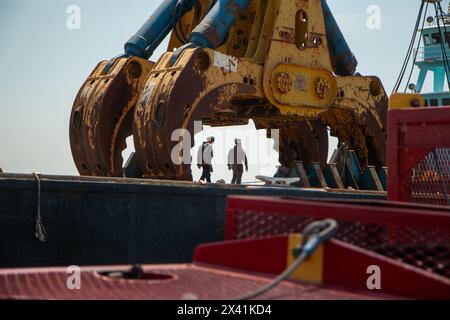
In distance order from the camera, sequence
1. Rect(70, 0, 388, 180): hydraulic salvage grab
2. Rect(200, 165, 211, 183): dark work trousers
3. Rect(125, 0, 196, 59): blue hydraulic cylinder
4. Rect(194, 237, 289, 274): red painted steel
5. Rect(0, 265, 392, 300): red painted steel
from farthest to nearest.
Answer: Rect(125, 0, 196, 59): blue hydraulic cylinder
Rect(200, 165, 211, 183): dark work trousers
Rect(70, 0, 388, 180): hydraulic salvage grab
Rect(194, 237, 289, 274): red painted steel
Rect(0, 265, 392, 300): red painted steel

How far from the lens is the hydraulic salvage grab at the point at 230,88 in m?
15.8

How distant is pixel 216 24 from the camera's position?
657 inches

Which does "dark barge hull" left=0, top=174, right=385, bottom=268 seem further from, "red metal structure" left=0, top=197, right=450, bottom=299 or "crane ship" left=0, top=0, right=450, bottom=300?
"red metal structure" left=0, top=197, right=450, bottom=299

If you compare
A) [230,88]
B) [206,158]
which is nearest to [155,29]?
[206,158]

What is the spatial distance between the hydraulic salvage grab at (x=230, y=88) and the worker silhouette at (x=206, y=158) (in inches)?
42.3

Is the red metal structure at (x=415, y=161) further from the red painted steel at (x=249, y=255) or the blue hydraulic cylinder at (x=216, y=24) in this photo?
the blue hydraulic cylinder at (x=216, y=24)

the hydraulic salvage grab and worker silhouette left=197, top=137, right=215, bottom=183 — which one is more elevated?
the hydraulic salvage grab

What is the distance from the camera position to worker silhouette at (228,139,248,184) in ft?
64.1

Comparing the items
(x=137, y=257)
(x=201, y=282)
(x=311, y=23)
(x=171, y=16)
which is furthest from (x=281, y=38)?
(x=201, y=282)

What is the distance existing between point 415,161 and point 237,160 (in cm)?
1055

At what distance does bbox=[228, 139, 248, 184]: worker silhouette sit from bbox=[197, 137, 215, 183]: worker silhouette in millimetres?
872

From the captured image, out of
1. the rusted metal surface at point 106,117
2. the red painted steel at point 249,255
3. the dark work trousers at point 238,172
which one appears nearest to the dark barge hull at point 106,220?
the red painted steel at point 249,255

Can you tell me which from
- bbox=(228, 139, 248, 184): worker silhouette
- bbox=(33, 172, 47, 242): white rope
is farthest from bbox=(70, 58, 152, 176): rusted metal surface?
bbox=(33, 172, 47, 242): white rope

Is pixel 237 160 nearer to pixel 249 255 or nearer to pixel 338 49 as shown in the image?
pixel 338 49
